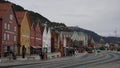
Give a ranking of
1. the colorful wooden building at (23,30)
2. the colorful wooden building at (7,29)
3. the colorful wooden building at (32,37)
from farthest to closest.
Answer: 1. the colorful wooden building at (32,37)
2. the colorful wooden building at (23,30)
3. the colorful wooden building at (7,29)

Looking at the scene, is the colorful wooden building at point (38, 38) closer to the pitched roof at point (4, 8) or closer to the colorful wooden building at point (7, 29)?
the colorful wooden building at point (7, 29)

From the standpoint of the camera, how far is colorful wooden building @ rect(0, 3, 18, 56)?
260 ft

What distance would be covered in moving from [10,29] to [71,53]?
2010cm

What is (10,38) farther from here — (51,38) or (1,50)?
(51,38)

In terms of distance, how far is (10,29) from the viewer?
85375 mm

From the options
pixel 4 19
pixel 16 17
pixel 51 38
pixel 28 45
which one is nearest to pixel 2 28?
pixel 4 19

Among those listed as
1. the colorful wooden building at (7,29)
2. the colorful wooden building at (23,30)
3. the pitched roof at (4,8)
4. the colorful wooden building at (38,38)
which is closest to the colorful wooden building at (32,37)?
the colorful wooden building at (38,38)

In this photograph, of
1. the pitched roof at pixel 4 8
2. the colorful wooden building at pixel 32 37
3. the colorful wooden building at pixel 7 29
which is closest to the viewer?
the colorful wooden building at pixel 7 29

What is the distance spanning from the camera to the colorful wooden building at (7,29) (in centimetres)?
7931

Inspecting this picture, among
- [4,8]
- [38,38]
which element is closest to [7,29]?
[4,8]

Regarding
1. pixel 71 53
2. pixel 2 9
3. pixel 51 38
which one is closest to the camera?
pixel 2 9

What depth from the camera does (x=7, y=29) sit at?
83.3m

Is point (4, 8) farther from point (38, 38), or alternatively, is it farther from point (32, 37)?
Result: point (38, 38)

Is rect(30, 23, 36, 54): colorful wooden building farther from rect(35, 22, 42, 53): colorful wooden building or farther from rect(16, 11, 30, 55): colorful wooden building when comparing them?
rect(16, 11, 30, 55): colorful wooden building
